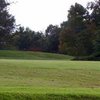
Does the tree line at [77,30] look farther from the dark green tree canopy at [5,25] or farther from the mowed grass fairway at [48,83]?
the mowed grass fairway at [48,83]

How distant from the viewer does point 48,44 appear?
8394 cm

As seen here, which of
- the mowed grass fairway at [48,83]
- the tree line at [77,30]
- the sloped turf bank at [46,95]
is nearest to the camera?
the sloped turf bank at [46,95]

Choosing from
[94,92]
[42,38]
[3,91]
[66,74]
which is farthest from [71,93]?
[42,38]

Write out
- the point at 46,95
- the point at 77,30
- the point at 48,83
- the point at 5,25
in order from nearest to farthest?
the point at 46,95 < the point at 48,83 < the point at 77,30 < the point at 5,25

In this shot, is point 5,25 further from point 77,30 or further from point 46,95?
point 46,95

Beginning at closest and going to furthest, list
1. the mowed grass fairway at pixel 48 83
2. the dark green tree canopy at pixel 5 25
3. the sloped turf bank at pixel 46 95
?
the sloped turf bank at pixel 46 95
the mowed grass fairway at pixel 48 83
the dark green tree canopy at pixel 5 25

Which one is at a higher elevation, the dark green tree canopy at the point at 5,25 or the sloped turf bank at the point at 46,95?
the dark green tree canopy at the point at 5,25

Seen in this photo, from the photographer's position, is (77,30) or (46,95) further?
(77,30)

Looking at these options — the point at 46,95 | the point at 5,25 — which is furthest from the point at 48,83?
the point at 5,25

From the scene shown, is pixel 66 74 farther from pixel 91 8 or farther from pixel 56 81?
pixel 91 8

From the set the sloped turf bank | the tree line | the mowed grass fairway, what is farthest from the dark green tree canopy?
the sloped turf bank

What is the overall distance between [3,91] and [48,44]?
243 feet

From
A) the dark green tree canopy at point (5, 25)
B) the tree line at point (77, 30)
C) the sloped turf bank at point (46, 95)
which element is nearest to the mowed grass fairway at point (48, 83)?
the sloped turf bank at point (46, 95)

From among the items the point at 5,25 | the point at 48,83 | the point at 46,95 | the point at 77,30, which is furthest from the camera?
the point at 5,25
